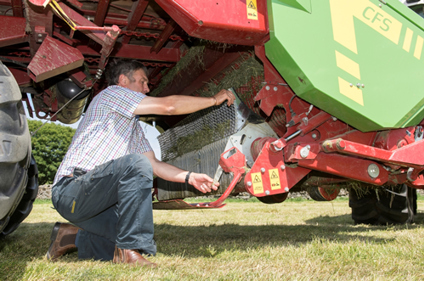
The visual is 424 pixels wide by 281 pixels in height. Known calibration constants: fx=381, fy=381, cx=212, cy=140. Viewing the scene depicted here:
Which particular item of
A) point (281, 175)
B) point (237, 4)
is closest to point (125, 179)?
point (281, 175)

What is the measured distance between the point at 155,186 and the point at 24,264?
2114mm

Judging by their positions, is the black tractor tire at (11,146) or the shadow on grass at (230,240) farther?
the shadow on grass at (230,240)

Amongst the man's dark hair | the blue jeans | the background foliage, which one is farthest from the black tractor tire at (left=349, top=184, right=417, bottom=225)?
the background foliage

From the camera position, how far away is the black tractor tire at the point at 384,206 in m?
4.55

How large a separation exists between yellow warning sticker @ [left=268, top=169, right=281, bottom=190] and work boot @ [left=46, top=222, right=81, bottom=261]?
1.53 meters

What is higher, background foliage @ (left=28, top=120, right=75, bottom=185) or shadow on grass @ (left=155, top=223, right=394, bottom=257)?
shadow on grass @ (left=155, top=223, right=394, bottom=257)

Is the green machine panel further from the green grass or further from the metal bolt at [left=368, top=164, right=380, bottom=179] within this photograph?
the green grass

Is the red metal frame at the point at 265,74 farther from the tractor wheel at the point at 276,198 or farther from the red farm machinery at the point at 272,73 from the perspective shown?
the tractor wheel at the point at 276,198

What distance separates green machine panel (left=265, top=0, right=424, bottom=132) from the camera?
241cm

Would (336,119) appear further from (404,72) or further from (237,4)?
(237,4)

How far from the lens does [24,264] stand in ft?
6.70

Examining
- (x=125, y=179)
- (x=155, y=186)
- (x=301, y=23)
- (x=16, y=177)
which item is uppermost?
(x=301, y=23)

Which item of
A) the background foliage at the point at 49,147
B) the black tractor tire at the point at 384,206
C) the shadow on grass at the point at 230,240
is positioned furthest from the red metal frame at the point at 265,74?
the background foliage at the point at 49,147

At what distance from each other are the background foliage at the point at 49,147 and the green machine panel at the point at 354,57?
122 ft
